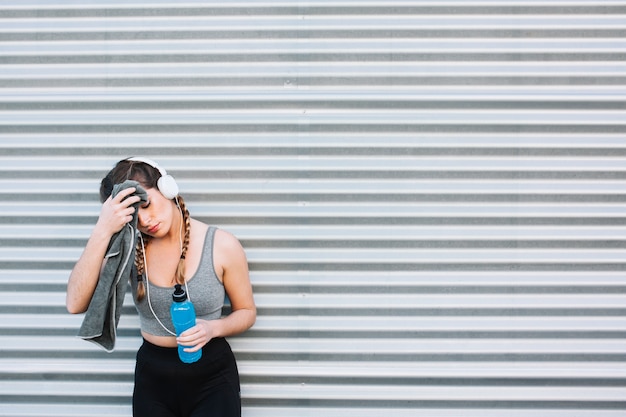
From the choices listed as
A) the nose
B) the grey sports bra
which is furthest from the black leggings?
the nose

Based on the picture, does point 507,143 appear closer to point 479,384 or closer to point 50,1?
point 479,384

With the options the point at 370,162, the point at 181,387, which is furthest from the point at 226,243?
the point at 370,162

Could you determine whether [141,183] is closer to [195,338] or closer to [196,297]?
[196,297]

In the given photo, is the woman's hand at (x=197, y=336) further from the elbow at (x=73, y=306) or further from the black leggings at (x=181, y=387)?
the elbow at (x=73, y=306)

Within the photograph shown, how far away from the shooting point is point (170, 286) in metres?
2.46

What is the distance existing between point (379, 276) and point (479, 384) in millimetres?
907

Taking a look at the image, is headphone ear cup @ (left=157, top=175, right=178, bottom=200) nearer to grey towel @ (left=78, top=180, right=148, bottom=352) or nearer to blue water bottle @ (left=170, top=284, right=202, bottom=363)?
grey towel @ (left=78, top=180, right=148, bottom=352)

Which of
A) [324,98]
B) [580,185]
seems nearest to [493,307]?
[580,185]

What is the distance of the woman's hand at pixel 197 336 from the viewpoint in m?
2.26

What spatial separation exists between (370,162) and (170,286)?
1.33 meters

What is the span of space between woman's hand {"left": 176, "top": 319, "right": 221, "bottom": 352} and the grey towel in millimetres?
428

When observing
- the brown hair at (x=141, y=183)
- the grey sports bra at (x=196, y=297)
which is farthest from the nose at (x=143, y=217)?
the grey sports bra at (x=196, y=297)

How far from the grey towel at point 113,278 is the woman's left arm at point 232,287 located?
43 centimetres

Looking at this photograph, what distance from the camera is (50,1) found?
2846mm
